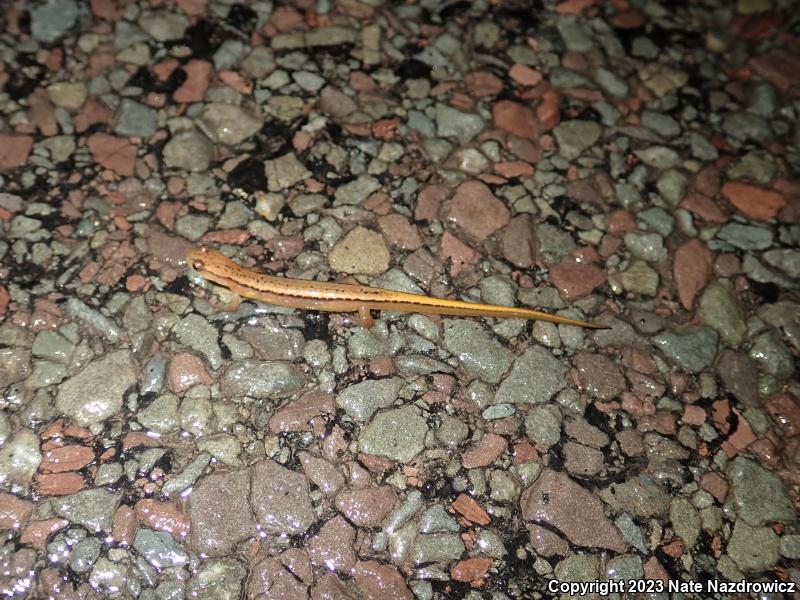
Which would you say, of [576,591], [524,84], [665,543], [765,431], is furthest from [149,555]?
[524,84]

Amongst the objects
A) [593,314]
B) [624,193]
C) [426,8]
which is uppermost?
[426,8]

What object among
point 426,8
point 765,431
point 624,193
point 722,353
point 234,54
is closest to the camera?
point 765,431

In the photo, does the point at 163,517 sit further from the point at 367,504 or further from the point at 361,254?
the point at 361,254

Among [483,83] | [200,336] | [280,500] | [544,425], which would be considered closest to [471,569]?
[544,425]

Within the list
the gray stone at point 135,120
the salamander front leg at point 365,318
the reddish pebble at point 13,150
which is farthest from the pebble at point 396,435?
the reddish pebble at point 13,150

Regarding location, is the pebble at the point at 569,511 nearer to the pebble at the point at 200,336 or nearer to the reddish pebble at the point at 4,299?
the pebble at the point at 200,336

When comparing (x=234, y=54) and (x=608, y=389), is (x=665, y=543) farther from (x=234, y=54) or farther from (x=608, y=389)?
(x=234, y=54)
